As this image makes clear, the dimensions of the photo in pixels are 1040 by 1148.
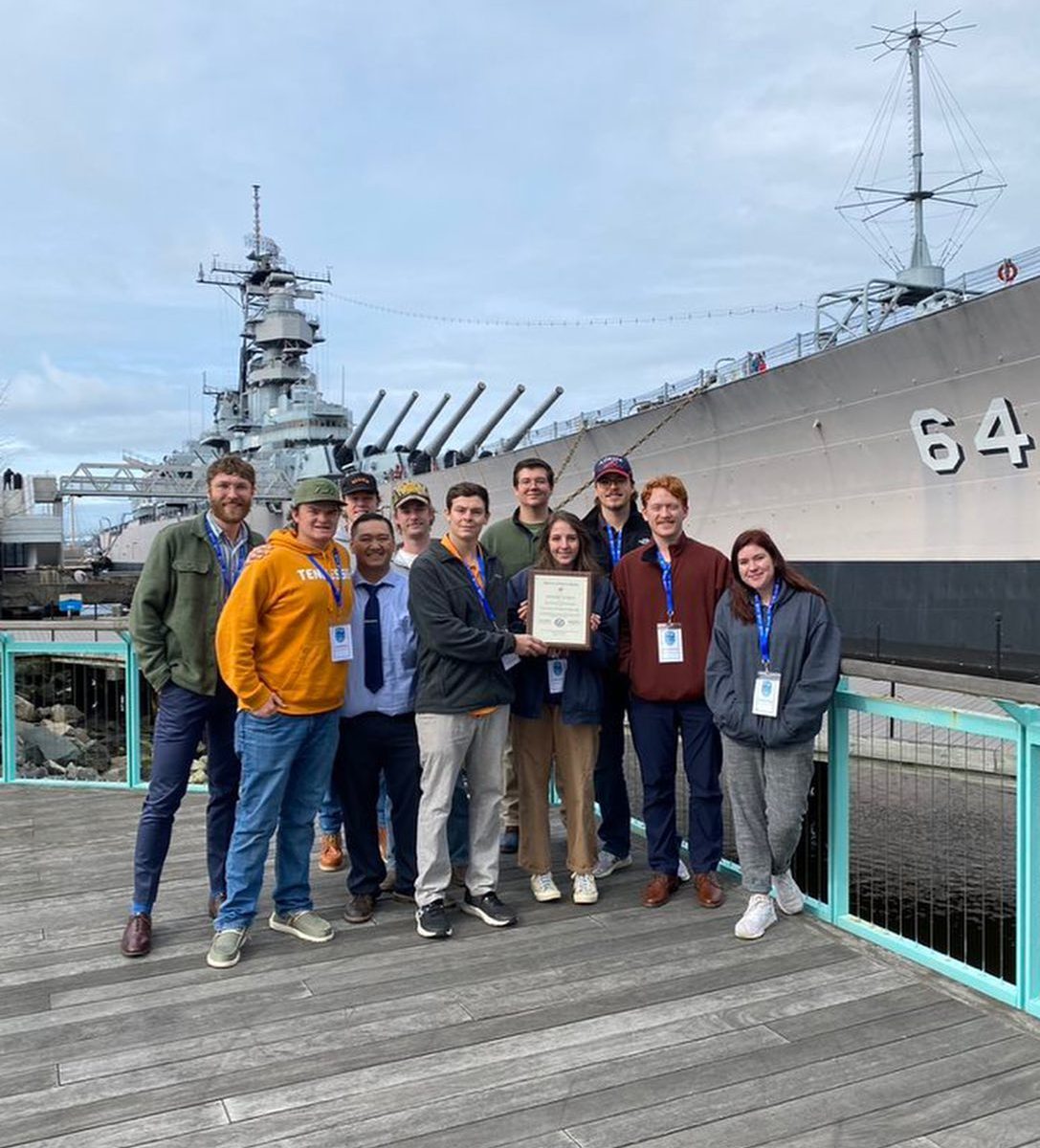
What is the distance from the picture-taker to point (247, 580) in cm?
311

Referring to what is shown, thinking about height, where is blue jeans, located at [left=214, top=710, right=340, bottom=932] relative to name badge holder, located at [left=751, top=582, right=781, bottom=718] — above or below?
below

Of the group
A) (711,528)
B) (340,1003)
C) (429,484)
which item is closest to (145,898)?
(340,1003)

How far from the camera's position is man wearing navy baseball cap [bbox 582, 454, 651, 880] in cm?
392

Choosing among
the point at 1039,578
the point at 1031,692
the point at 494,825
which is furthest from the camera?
the point at 1039,578

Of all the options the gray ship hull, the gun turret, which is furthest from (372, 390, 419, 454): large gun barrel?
the gray ship hull

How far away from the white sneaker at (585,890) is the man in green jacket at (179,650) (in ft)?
5.02

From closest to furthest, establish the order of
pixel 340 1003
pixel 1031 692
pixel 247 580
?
pixel 1031 692 < pixel 340 1003 < pixel 247 580

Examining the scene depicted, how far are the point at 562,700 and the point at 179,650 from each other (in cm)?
147

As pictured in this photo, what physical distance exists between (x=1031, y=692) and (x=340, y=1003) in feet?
7.40

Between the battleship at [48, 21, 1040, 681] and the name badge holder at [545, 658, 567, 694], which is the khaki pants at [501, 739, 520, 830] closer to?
the name badge holder at [545, 658, 567, 694]

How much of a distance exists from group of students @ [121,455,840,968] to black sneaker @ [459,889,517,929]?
1 cm

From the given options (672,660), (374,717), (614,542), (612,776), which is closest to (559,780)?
(612,776)

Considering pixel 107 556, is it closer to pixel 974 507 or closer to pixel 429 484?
pixel 429 484

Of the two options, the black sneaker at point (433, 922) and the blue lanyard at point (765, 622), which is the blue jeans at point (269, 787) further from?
the blue lanyard at point (765, 622)
